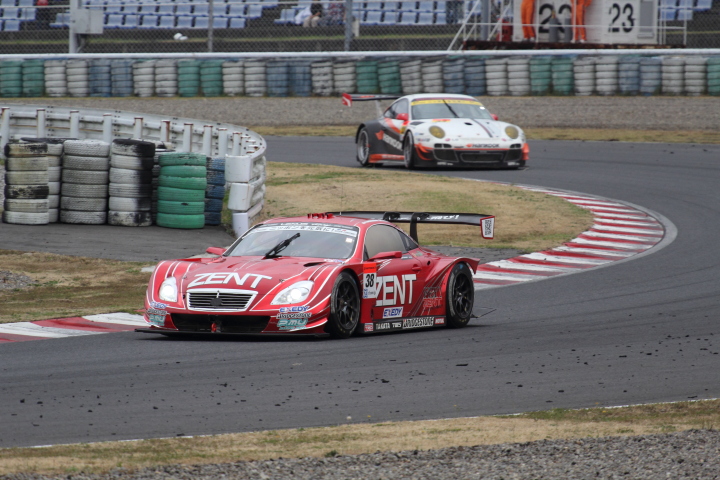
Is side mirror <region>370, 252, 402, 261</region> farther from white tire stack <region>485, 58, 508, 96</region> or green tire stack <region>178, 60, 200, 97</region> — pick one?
green tire stack <region>178, 60, 200, 97</region>

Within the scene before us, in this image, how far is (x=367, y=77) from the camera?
3000 centimetres

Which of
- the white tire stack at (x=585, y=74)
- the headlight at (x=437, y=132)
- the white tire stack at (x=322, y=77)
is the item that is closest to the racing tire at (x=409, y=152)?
the headlight at (x=437, y=132)

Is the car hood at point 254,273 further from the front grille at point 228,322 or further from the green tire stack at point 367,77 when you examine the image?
the green tire stack at point 367,77

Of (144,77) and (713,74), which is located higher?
(713,74)

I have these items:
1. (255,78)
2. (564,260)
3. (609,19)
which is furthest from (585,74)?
(564,260)

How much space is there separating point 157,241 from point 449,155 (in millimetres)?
8698

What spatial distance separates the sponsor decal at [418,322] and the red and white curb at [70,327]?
2.33m

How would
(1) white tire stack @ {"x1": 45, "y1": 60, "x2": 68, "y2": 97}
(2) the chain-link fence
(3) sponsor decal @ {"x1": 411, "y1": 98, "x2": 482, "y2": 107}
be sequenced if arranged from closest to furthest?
(3) sponsor decal @ {"x1": 411, "y1": 98, "x2": 482, "y2": 107} → (2) the chain-link fence → (1) white tire stack @ {"x1": 45, "y1": 60, "x2": 68, "y2": 97}

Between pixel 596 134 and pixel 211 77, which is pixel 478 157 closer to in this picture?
pixel 596 134

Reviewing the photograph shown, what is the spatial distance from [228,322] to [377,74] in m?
21.6

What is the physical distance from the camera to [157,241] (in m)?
14.5

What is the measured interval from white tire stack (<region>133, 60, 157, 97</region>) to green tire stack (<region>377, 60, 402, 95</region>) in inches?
242

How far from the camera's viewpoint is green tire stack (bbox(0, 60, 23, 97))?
31.1 meters

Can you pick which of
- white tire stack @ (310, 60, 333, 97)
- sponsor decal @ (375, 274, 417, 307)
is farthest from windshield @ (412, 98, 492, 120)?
sponsor decal @ (375, 274, 417, 307)
